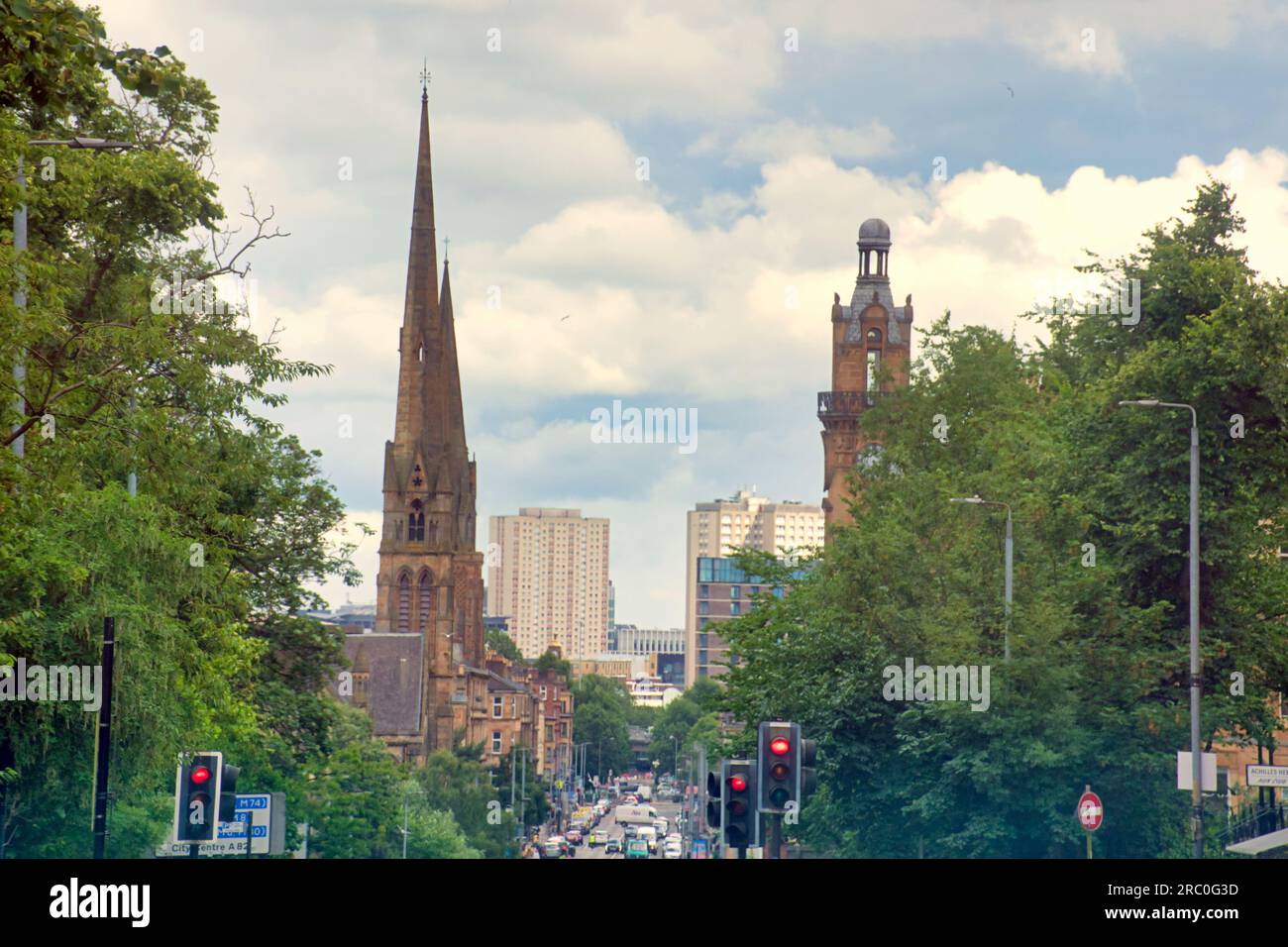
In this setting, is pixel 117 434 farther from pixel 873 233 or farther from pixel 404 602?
pixel 404 602

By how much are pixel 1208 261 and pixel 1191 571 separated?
8.96 metres

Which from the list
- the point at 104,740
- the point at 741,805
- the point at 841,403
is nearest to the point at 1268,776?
the point at 741,805

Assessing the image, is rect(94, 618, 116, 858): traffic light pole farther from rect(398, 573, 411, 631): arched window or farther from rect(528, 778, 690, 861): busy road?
rect(398, 573, 411, 631): arched window

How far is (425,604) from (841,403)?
4698 cm

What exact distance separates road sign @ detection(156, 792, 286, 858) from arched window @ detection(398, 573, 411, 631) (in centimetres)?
10829

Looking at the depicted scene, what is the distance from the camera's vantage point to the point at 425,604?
14275 centimetres

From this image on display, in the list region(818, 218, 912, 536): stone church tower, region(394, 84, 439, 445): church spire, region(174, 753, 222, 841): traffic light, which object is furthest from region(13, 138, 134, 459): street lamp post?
region(394, 84, 439, 445): church spire

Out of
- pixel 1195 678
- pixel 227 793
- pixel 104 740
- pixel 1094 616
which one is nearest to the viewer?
pixel 104 740

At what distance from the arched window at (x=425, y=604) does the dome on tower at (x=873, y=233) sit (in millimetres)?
45304

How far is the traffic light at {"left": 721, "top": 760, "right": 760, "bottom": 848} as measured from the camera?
70.1 ft

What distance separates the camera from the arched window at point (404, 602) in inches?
5591

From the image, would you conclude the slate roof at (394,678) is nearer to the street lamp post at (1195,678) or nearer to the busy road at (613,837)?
the busy road at (613,837)
